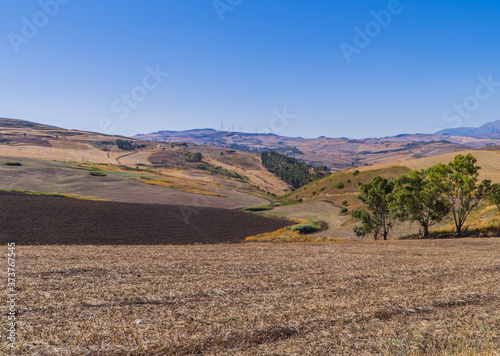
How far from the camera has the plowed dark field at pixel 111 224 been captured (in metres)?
31.5

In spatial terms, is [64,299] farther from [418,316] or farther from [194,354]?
[418,316]

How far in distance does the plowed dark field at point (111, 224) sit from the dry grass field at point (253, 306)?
548 inches

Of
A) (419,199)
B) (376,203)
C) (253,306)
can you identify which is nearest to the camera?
(253,306)

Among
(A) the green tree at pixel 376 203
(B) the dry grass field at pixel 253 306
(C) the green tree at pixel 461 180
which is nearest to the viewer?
(B) the dry grass field at pixel 253 306

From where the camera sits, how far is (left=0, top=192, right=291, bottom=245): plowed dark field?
3155 cm

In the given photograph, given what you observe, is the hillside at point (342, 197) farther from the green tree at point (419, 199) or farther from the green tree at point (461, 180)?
the green tree at point (461, 180)

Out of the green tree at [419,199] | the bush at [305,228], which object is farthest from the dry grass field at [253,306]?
the bush at [305,228]

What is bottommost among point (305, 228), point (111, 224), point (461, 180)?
Answer: point (305, 228)

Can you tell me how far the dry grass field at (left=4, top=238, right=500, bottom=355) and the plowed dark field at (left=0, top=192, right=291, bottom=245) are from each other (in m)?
13.9

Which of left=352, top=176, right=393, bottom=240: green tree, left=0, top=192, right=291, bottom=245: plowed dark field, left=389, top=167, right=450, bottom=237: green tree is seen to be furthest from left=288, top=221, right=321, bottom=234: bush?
left=389, top=167, right=450, bottom=237: green tree

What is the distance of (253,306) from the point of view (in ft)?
38.1

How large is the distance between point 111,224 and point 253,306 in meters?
31.8

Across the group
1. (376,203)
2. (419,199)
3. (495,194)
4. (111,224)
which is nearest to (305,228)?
(376,203)

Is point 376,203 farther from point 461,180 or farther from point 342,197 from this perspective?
point 342,197
